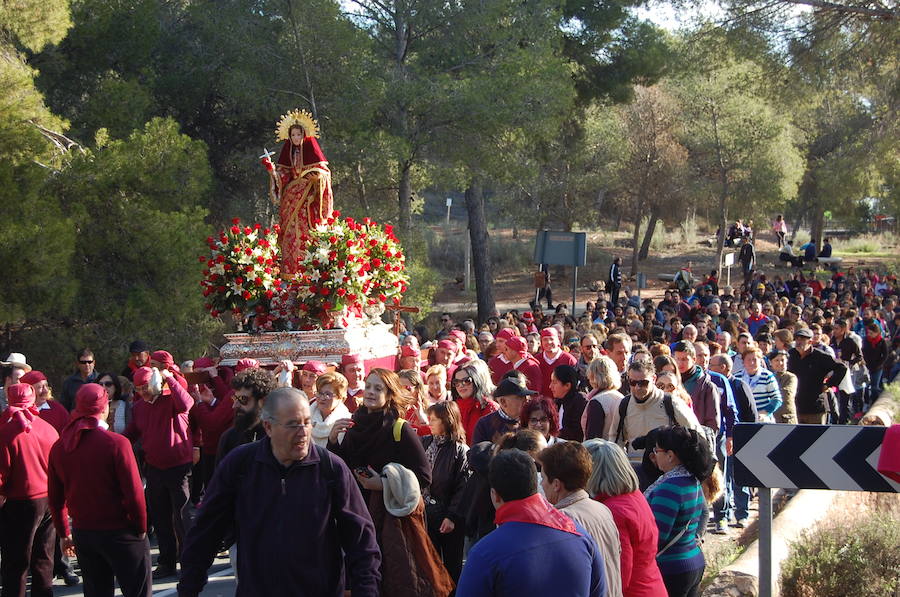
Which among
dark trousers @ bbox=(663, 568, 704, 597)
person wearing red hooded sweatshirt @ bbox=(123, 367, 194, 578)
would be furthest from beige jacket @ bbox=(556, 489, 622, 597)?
person wearing red hooded sweatshirt @ bbox=(123, 367, 194, 578)

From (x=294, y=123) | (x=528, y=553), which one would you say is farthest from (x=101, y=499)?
(x=294, y=123)

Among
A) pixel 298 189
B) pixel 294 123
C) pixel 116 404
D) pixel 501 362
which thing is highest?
pixel 294 123

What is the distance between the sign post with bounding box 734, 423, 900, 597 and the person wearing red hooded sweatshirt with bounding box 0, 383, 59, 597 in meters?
4.52

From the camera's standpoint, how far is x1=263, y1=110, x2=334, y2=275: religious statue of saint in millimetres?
11781

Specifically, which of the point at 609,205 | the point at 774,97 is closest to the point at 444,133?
the point at 774,97

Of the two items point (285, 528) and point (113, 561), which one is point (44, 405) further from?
point (285, 528)

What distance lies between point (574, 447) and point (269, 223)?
690 inches

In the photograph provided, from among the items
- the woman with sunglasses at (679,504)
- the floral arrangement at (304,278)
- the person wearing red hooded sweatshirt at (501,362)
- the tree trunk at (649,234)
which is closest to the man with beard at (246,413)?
Result: the woman with sunglasses at (679,504)

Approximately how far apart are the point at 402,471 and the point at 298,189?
6.66 meters

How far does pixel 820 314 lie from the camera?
16.5 metres

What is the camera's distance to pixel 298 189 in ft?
38.7

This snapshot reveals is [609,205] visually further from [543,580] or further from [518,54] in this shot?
[543,580]

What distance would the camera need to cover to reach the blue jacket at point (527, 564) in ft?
11.6

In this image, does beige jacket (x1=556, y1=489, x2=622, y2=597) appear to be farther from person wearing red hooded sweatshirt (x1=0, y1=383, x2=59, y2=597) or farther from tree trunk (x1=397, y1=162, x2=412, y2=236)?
tree trunk (x1=397, y1=162, x2=412, y2=236)
